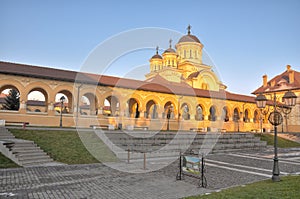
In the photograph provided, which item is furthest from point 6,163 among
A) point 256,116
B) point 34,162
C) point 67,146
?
point 256,116

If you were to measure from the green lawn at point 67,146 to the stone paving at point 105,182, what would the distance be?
62.5 inches

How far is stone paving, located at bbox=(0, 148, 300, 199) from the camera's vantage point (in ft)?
22.5

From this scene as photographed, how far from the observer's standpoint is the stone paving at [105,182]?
6844 millimetres

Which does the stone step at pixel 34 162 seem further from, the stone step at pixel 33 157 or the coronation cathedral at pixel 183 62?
the coronation cathedral at pixel 183 62

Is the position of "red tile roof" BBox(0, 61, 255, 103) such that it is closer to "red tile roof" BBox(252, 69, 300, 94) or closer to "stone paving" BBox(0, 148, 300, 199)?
"stone paving" BBox(0, 148, 300, 199)

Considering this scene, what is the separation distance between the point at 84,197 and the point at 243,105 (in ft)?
118

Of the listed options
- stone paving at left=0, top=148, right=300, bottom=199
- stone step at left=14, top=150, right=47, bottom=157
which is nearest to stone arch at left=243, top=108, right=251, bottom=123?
stone paving at left=0, top=148, right=300, bottom=199

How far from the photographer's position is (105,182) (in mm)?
8227

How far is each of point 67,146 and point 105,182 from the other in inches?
272

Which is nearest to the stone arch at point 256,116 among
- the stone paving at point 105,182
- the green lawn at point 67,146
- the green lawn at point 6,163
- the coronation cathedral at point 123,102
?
the coronation cathedral at point 123,102

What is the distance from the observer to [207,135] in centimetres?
2092

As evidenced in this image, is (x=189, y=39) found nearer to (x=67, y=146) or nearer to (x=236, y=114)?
(x=236, y=114)

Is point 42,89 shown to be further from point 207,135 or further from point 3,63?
point 207,135

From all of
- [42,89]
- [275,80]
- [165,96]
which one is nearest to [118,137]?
[42,89]
